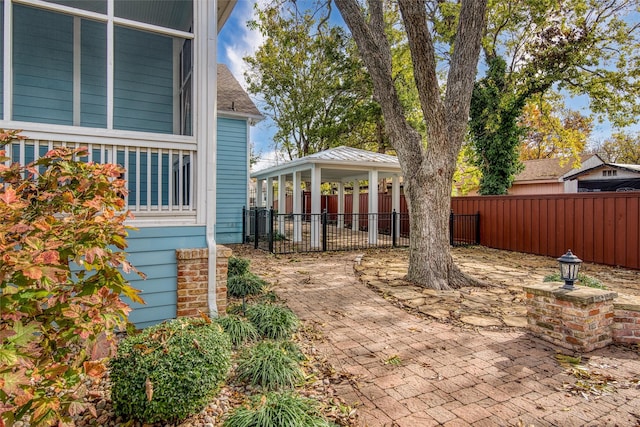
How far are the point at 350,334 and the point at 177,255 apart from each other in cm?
209

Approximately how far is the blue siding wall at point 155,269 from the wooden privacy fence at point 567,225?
9.00 m

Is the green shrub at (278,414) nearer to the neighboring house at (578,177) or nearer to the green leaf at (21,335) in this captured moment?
the green leaf at (21,335)

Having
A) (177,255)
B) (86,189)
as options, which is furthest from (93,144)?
(86,189)

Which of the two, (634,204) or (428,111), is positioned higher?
(428,111)

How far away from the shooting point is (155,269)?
11.9 feet

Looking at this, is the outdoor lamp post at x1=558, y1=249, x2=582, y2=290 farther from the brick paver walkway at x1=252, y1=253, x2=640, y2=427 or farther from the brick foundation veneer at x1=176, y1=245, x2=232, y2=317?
the brick foundation veneer at x1=176, y1=245, x2=232, y2=317

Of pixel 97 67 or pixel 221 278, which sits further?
pixel 97 67

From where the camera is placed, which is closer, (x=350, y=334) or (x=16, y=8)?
(x=350, y=334)

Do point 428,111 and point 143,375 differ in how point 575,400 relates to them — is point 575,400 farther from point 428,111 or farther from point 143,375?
point 428,111

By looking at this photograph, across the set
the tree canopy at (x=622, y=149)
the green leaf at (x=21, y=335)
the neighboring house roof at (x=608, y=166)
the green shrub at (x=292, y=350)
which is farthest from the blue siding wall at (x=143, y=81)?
the tree canopy at (x=622, y=149)

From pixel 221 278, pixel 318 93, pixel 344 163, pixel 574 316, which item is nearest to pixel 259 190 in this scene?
pixel 344 163

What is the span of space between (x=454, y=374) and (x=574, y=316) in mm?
1503

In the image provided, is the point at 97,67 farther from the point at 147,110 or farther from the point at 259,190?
the point at 259,190

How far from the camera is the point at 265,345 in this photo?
3.16m
